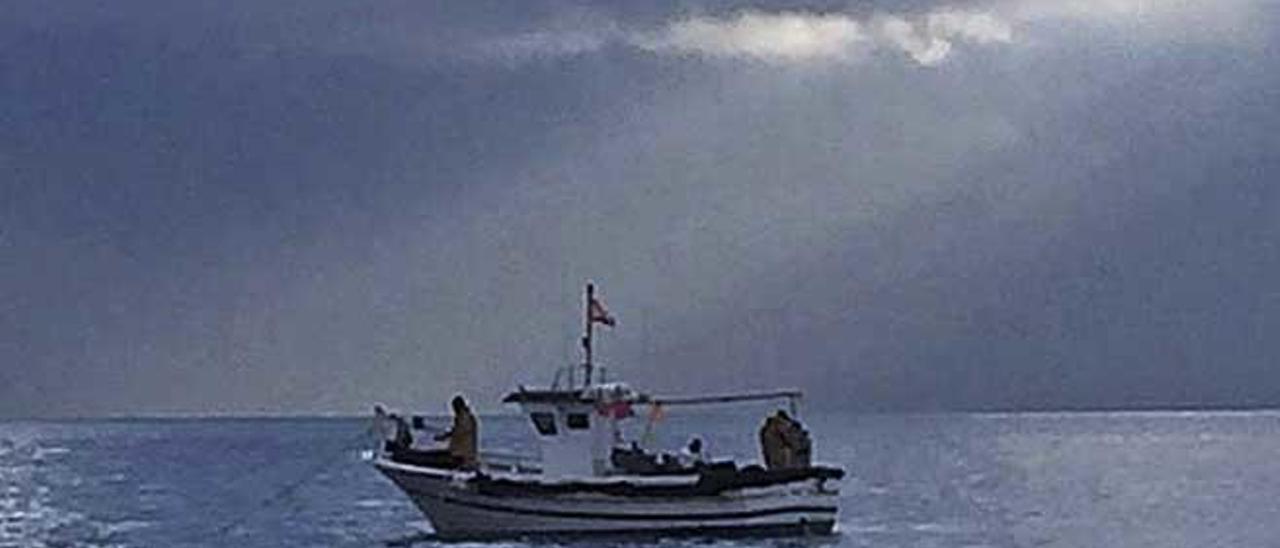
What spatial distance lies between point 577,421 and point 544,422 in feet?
2.31

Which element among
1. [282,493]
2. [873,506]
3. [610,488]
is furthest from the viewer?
[282,493]

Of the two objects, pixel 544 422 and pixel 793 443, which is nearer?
pixel 544 422

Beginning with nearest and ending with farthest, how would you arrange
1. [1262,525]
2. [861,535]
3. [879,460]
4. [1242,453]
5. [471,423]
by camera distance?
[471,423]
[861,535]
[1262,525]
[879,460]
[1242,453]

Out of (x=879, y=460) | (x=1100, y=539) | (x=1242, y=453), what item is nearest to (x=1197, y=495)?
(x=1100, y=539)

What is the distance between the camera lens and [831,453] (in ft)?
654

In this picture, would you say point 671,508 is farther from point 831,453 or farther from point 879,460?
point 831,453

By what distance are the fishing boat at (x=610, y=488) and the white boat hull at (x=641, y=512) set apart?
0.02 m

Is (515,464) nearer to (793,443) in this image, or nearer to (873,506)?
(793,443)

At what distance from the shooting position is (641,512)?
63.5 metres

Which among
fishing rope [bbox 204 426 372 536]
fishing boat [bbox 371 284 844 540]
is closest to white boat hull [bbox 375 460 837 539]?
fishing boat [bbox 371 284 844 540]

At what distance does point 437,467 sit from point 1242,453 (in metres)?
134

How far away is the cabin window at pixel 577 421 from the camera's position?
64.1m

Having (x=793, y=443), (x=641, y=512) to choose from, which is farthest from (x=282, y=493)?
(x=641, y=512)

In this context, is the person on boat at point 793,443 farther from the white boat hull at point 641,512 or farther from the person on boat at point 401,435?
the person on boat at point 401,435
